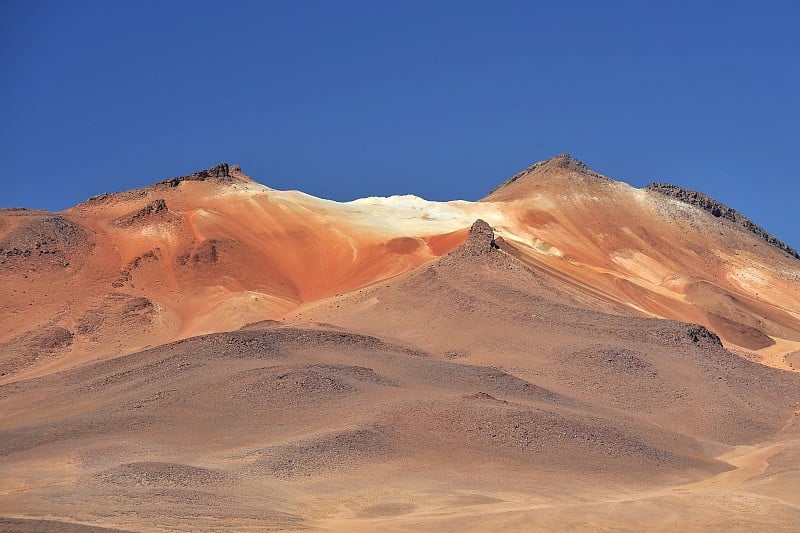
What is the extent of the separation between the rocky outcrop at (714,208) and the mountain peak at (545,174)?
5.85 metres

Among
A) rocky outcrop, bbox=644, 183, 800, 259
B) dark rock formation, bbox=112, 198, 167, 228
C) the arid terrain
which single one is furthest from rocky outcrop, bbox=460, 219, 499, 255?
rocky outcrop, bbox=644, 183, 800, 259

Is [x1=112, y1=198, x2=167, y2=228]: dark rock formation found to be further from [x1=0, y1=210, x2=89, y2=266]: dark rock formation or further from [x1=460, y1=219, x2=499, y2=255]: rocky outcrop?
[x1=460, y1=219, x2=499, y2=255]: rocky outcrop

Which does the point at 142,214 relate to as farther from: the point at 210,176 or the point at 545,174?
the point at 545,174

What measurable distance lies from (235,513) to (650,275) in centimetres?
6092

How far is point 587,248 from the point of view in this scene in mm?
80562

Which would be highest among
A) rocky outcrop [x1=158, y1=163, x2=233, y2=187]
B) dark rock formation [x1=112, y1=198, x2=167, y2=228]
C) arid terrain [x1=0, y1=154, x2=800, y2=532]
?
rocky outcrop [x1=158, y1=163, x2=233, y2=187]

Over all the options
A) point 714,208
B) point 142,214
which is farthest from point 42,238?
point 714,208

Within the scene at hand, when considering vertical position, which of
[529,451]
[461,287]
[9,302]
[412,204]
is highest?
[412,204]

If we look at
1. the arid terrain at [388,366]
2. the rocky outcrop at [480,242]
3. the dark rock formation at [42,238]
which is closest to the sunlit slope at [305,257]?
the dark rock formation at [42,238]

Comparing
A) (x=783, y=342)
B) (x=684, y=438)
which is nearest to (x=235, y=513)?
(x=684, y=438)

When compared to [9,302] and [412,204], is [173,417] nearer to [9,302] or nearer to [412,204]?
[9,302]

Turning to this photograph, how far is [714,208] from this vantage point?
318 feet

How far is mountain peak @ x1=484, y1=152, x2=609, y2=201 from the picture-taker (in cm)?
9469

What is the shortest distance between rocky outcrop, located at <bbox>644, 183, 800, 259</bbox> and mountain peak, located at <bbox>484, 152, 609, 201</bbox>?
5847 millimetres
